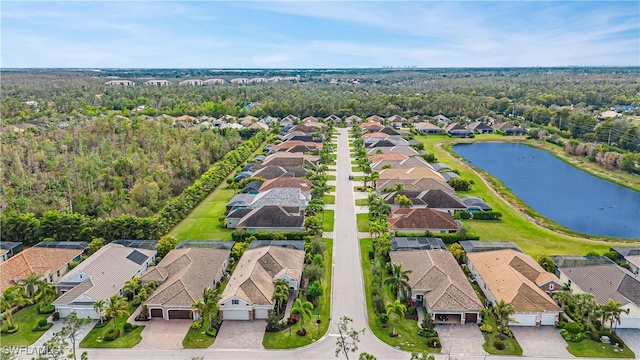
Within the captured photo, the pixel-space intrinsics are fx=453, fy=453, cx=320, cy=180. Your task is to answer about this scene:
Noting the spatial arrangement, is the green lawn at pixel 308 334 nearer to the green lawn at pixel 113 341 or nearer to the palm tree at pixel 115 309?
the green lawn at pixel 113 341

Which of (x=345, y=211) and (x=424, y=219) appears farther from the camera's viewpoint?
(x=345, y=211)

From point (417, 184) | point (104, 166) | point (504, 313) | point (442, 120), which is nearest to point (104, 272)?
point (504, 313)

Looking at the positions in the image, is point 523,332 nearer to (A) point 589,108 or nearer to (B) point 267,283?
(B) point 267,283

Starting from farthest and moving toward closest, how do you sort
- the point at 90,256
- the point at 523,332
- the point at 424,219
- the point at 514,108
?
the point at 514,108
the point at 424,219
the point at 90,256
the point at 523,332

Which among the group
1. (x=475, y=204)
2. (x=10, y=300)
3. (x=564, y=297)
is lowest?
(x=10, y=300)

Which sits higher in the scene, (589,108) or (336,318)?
(589,108)

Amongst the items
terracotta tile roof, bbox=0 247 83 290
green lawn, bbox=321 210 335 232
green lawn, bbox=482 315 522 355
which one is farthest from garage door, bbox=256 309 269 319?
terracotta tile roof, bbox=0 247 83 290

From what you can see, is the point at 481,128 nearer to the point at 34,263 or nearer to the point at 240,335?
the point at 240,335

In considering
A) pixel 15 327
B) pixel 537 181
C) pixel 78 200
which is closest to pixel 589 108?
pixel 537 181
